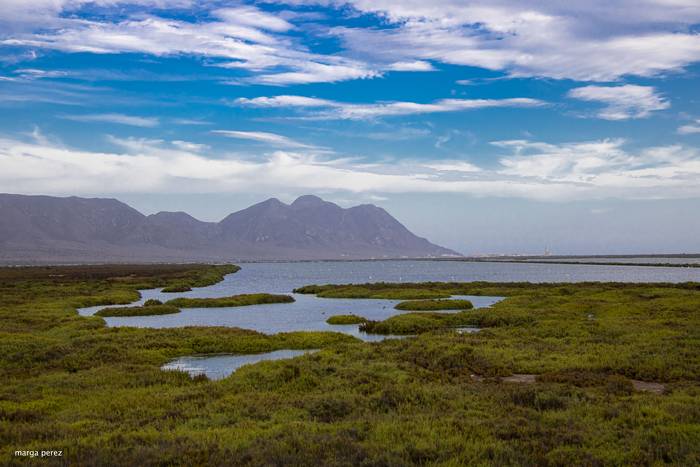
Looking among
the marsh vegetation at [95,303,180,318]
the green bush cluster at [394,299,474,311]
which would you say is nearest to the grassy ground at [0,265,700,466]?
the marsh vegetation at [95,303,180,318]

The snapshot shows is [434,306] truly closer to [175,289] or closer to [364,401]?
[364,401]

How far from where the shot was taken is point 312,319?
60.4m

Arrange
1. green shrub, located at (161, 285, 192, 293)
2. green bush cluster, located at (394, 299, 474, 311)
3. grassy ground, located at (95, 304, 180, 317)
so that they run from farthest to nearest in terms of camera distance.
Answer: green shrub, located at (161, 285, 192, 293) < green bush cluster, located at (394, 299, 474, 311) < grassy ground, located at (95, 304, 180, 317)

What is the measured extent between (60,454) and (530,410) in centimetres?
1463

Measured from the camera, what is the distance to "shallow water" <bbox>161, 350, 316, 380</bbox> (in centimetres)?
3148

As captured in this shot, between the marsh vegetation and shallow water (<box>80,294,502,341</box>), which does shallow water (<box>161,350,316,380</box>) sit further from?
the marsh vegetation

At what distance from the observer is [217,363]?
34719 mm

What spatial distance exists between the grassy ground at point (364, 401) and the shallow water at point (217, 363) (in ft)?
4.57

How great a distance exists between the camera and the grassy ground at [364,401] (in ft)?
53.0

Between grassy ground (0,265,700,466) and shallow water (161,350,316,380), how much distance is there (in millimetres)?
1392

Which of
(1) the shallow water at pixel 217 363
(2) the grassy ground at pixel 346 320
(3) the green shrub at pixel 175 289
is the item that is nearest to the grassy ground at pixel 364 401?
(1) the shallow water at pixel 217 363

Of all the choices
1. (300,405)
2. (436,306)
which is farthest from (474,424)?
(436,306)

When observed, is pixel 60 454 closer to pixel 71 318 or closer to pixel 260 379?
pixel 260 379

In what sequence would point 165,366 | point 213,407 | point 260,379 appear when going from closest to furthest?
point 213,407 < point 260,379 < point 165,366
